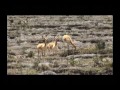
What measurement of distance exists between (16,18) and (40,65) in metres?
0.71

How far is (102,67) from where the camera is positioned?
622cm

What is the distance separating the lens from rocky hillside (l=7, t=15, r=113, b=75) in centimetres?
622

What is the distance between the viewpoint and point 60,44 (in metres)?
6.29

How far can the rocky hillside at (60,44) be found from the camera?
622cm

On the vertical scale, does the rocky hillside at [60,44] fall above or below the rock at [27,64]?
above

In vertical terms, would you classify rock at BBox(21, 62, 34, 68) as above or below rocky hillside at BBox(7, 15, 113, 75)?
below

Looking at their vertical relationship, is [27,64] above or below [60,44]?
below
